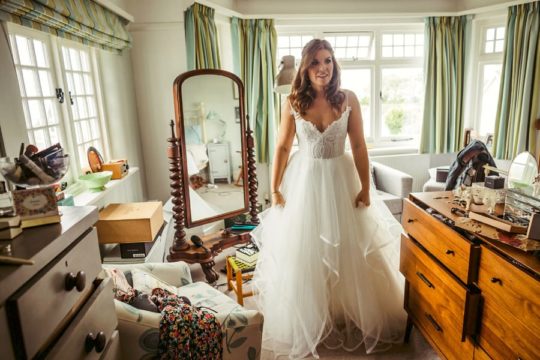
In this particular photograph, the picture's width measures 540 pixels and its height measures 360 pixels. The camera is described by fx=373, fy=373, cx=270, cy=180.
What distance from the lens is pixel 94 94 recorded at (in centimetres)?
276

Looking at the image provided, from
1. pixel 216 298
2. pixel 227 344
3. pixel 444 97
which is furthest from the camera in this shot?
pixel 444 97

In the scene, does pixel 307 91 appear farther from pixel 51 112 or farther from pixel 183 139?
pixel 51 112

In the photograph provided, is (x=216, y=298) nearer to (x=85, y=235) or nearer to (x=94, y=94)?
(x=85, y=235)

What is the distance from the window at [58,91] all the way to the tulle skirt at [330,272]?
1.43 meters

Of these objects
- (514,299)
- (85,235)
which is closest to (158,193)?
(85,235)

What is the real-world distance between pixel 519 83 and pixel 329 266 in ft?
10.1

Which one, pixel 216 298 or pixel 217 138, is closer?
pixel 216 298

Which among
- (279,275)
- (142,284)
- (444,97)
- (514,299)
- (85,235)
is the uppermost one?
(444,97)

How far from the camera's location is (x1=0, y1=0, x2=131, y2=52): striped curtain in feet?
5.20

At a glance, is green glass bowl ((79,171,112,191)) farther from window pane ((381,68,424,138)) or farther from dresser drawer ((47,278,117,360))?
window pane ((381,68,424,138))

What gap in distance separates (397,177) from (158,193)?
2193 mm

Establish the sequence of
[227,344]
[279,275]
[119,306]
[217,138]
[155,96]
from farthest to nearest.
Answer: [155,96], [217,138], [279,275], [227,344], [119,306]

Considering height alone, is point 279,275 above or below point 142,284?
below

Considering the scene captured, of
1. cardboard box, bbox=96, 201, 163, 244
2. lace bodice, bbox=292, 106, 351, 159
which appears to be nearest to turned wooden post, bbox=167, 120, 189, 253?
cardboard box, bbox=96, 201, 163, 244
